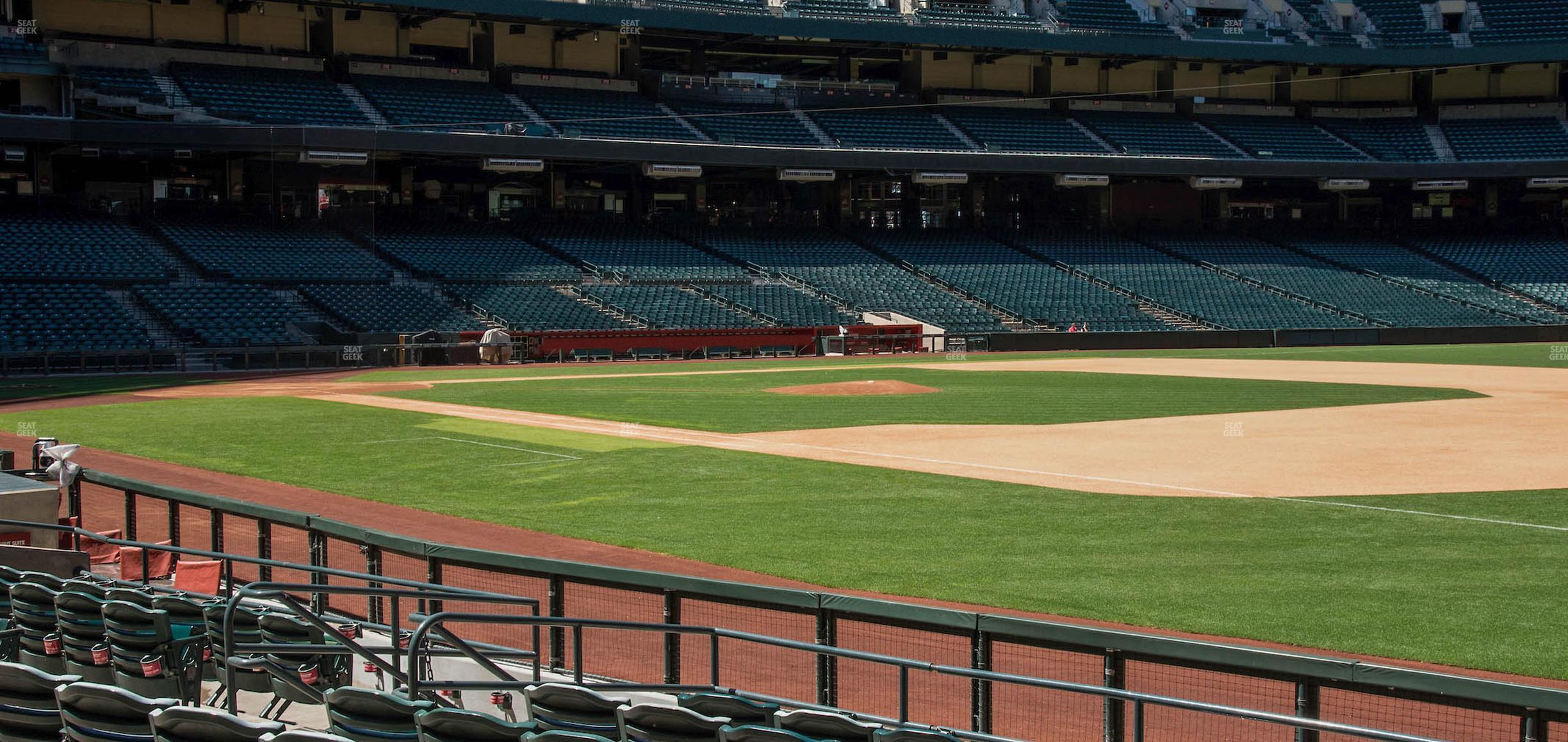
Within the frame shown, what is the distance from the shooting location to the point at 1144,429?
2633cm

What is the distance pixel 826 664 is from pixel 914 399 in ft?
82.5

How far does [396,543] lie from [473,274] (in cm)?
4573

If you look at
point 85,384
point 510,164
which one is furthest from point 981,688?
point 510,164

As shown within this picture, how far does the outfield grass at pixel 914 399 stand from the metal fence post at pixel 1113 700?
1890 centimetres

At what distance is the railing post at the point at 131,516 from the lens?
43.1 ft

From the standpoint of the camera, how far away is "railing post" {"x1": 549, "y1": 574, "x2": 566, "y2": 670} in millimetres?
9266

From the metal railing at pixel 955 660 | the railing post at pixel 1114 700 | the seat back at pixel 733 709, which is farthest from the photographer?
the railing post at pixel 1114 700

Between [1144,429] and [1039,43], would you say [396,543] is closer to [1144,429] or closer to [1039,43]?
[1144,429]

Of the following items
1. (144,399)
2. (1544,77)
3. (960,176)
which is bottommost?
(144,399)

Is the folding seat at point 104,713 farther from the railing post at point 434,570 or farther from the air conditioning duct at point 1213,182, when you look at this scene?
the air conditioning duct at point 1213,182

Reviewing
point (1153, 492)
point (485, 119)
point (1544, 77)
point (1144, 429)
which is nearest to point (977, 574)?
point (1153, 492)

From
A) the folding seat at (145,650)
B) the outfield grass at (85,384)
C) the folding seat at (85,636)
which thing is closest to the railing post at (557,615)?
the folding seat at (145,650)

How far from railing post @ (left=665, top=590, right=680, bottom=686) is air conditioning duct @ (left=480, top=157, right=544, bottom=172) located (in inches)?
1966

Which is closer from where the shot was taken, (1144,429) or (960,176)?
(1144,429)
